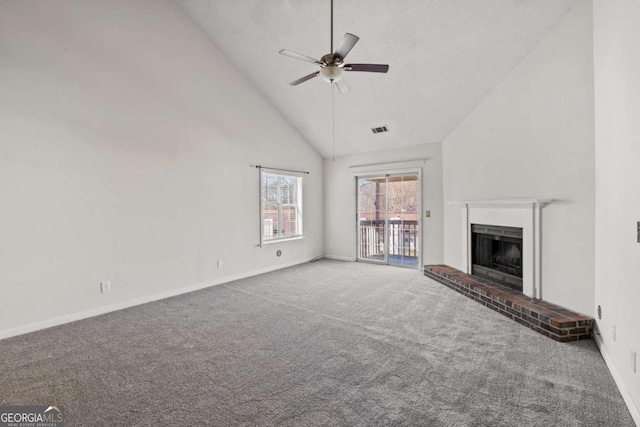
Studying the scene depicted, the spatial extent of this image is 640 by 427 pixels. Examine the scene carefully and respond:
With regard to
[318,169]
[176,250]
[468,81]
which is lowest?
[176,250]

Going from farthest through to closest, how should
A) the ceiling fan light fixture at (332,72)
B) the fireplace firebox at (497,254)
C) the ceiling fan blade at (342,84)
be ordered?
the fireplace firebox at (497,254) < the ceiling fan blade at (342,84) < the ceiling fan light fixture at (332,72)

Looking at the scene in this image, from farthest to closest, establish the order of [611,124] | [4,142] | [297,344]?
[4,142] → [297,344] → [611,124]

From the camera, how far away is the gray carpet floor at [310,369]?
187 cm

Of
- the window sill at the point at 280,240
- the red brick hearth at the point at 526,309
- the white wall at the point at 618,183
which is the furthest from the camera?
the window sill at the point at 280,240

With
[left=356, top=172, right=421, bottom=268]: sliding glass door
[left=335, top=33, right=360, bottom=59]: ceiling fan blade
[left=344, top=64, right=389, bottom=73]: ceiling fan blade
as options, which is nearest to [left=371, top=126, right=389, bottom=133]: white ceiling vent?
[left=356, top=172, right=421, bottom=268]: sliding glass door

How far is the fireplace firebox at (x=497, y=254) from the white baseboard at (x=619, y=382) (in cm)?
124

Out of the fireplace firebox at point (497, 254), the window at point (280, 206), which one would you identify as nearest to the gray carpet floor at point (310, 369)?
the fireplace firebox at point (497, 254)

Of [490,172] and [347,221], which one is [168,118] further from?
[490,172]

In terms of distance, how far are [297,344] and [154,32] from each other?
467 cm

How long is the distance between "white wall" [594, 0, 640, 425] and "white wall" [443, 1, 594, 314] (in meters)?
0.21

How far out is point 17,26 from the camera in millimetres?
3150

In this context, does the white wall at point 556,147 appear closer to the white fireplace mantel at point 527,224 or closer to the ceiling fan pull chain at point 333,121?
the white fireplace mantel at point 527,224

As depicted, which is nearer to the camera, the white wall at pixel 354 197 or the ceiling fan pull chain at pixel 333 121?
the ceiling fan pull chain at pixel 333 121

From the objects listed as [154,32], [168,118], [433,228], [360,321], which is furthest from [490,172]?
[154,32]
